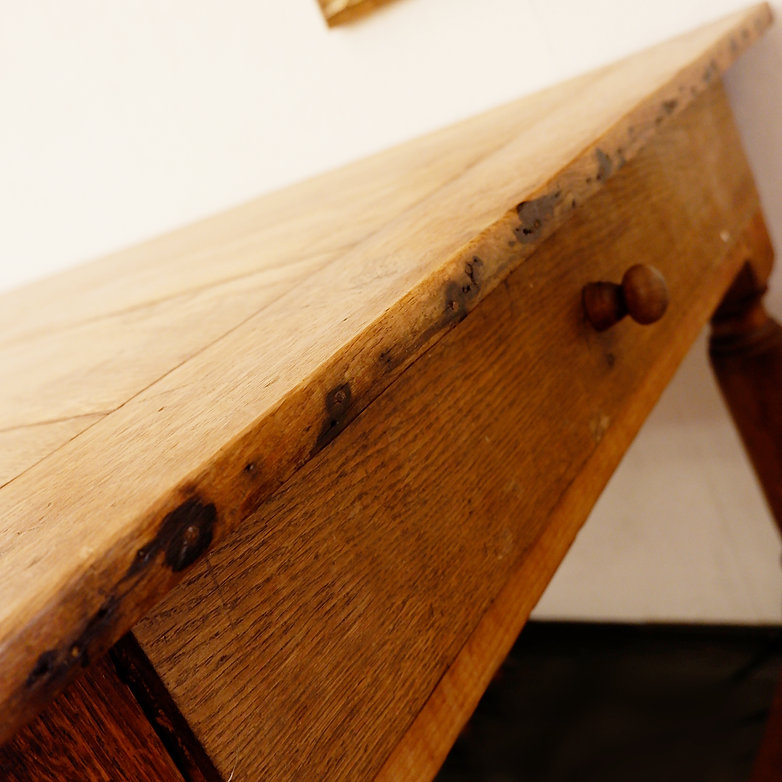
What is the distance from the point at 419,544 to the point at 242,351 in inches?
4.0

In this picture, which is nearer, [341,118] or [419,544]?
[419,544]

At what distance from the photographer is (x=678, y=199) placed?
0.65 metres

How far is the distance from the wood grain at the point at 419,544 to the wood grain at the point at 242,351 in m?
0.04

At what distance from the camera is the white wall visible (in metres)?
0.93

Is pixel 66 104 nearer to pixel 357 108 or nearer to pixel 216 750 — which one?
pixel 357 108

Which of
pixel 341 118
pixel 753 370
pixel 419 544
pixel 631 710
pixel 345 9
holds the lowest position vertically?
pixel 631 710

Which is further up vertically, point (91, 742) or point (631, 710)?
point (91, 742)

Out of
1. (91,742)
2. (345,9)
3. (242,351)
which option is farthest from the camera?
(345,9)

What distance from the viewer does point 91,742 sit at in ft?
0.73

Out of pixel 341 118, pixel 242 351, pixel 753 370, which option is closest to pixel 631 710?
pixel 753 370

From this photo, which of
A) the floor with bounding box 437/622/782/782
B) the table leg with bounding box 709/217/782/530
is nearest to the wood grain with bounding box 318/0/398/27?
the table leg with bounding box 709/217/782/530

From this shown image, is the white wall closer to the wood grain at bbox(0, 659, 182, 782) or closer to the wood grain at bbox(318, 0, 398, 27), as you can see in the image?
the wood grain at bbox(318, 0, 398, 27)

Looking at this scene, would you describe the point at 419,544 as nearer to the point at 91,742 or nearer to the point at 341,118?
the point at 91,742

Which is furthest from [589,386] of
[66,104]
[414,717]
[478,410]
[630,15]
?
[66,104]
